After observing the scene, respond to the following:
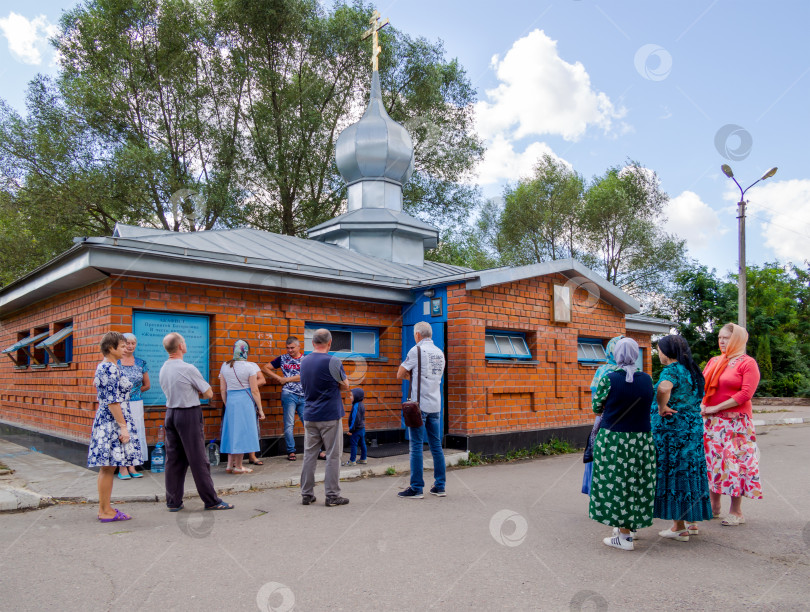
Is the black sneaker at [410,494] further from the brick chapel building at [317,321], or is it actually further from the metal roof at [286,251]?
the metal roof at [286,251]

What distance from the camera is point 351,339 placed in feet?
33.3

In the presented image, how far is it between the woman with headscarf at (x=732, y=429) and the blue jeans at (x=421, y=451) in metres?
2.70

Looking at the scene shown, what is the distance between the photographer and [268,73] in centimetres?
2198

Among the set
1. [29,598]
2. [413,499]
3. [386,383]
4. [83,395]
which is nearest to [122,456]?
[29,598]

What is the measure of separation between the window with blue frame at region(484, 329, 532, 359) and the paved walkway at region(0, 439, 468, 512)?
1.93m

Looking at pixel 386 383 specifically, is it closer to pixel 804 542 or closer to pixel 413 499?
pixel 413 499

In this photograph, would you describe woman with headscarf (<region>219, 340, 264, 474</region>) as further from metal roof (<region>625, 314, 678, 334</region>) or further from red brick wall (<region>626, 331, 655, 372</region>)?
red brick wall (<region>626, 331, 655, 372</region>)

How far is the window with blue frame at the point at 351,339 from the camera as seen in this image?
9.66 m

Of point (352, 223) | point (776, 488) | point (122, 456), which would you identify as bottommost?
point (776, 488)

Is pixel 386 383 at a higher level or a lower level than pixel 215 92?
lower

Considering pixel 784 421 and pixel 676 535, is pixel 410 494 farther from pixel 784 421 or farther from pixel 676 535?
pixel 784 421

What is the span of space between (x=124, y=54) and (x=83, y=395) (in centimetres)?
1610

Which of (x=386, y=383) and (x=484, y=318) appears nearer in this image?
(x=484, y=318)

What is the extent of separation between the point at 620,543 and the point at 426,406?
104 inches
